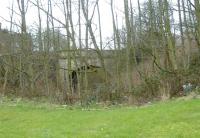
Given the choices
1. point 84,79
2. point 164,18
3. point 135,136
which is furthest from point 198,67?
point 135,136

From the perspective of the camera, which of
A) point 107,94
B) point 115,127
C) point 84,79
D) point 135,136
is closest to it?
point 135,136

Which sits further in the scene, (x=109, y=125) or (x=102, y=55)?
(x=102, y=55)

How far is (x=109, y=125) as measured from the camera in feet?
43.6

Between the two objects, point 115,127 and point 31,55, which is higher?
point 31,55

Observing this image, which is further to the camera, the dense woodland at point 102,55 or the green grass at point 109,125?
the dense woodland at point 102,55

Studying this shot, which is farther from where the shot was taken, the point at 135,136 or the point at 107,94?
the point at 107,94

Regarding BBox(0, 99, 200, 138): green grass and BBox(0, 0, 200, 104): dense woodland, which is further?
BBox(0, 0, 200, 104): dense woodland

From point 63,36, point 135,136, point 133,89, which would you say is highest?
point 63,36

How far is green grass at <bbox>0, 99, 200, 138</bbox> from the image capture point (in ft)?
36.3

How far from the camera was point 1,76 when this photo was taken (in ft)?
115

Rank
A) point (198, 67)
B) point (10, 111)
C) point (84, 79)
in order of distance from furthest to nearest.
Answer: point (84, 79) → point (198, 67) → point (10, 111)

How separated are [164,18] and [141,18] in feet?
16.4

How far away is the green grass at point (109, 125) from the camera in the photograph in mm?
11062

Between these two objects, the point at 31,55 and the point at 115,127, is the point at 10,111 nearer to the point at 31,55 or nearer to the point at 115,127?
the point at 115,127
